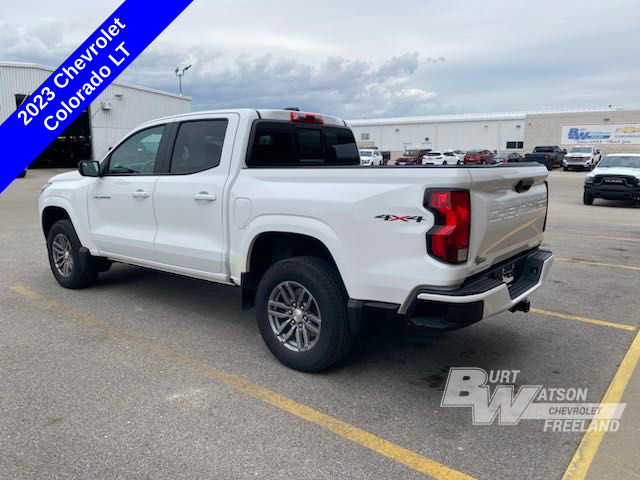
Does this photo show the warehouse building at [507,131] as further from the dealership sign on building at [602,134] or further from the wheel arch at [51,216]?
the wheel arch at [51,216]

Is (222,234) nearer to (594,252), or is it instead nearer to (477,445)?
(477,445)

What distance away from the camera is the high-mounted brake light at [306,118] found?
4752 mm

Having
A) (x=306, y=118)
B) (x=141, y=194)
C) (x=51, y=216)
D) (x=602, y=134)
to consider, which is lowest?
(x=51, y=216)

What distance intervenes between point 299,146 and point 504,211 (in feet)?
6.75

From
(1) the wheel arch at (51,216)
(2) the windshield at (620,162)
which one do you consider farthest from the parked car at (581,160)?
(1) the wheel arch at (51,216)

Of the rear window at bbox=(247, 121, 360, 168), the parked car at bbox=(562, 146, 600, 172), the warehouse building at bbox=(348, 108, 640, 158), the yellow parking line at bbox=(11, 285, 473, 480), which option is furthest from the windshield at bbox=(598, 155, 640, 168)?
the warehouse building at bbox=(348, 108, 640, 158)

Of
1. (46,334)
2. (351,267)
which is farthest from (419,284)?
(46,334)

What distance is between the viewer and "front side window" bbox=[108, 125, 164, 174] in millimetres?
5051

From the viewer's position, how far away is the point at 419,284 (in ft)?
10.4

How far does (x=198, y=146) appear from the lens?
15.2 ft

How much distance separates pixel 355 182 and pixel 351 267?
Answer: 1.86 ft

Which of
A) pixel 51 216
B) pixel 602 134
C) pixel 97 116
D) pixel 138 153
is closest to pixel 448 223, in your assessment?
pixel 138 153

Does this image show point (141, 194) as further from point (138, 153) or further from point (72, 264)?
point (72, 264)

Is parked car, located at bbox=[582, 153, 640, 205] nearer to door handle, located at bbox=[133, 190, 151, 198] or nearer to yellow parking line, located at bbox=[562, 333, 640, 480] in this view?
yellow parking line, located at bbox=[562, 333, 640, 480]
